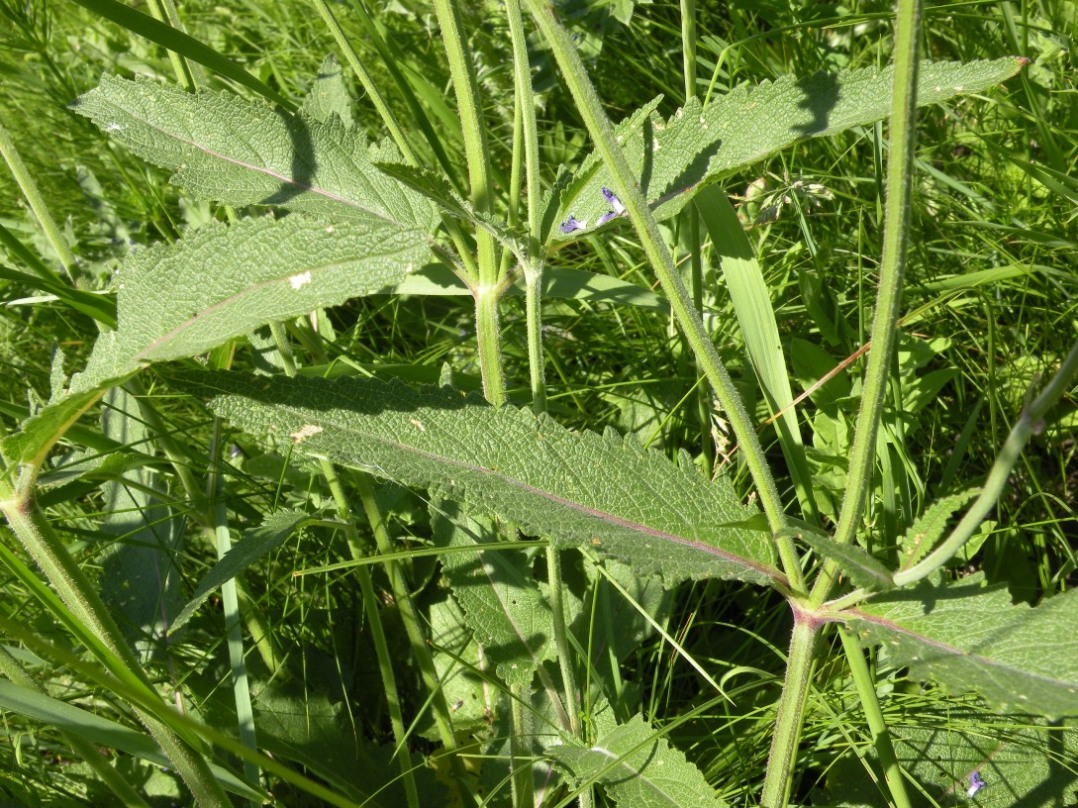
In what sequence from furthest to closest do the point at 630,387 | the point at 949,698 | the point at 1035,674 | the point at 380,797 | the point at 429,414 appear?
the point at 630,387, the point at 380,797, the point at 949,698, the point at 429,414, the point at 1035,674

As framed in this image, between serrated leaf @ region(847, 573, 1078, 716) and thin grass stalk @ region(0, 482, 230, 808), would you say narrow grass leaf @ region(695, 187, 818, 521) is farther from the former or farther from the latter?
thin grass stalk @ region(0, 482, 230, 808)

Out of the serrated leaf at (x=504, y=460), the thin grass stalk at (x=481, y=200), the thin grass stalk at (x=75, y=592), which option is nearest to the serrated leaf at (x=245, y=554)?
the thin grass stalk at (x=75, y=592)

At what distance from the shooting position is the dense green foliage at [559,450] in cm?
113

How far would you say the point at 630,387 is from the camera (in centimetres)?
207

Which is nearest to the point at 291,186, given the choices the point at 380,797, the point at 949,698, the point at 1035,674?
the point at 380,797

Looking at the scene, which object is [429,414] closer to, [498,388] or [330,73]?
[498,388]

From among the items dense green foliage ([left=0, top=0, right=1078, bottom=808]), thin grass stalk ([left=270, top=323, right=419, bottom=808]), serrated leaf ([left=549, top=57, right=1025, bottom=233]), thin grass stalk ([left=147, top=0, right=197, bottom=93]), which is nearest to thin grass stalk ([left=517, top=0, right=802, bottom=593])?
dense green foliage ([left=0, top=0, right=1078, bottom=808])

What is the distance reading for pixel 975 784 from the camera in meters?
1.53

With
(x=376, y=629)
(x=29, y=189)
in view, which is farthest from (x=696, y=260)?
(x=29, y=189)

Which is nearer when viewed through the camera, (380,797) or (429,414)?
(429,414)

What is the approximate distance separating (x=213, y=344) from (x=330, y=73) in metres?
0.98

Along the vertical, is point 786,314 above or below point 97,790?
above

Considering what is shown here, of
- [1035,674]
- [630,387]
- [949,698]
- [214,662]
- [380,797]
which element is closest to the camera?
[1035,674]

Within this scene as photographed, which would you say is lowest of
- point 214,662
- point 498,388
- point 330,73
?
point 214,662
